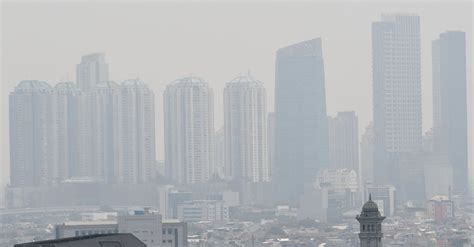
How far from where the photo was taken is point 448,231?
164m

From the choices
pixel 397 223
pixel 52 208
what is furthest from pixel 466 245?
pixel 52 208

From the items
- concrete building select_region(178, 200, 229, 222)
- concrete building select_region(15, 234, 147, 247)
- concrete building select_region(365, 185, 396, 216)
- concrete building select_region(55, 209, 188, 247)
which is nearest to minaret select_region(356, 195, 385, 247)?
concrete building select_region(15, 234, 147, 247)

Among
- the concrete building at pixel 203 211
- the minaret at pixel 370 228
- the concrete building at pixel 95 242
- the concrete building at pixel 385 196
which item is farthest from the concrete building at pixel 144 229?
the concrete building at pixel 385 196

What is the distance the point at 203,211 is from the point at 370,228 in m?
131

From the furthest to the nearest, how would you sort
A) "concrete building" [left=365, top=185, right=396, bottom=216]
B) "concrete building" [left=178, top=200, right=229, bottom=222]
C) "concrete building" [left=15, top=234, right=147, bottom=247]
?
1. "concrete building" [left=365, top=185, right=396, bottom=216]
2. "concrete building" [left=178, top=200, right=229, bottom=222]
3. "concrete building" [left=15, top=234, right=147, bottom=247]

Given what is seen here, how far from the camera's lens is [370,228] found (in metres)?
54.3

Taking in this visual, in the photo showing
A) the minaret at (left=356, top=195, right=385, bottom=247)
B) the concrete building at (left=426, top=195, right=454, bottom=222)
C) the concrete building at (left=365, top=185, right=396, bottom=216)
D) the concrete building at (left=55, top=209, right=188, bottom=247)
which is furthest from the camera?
the concrete building at (left=365, top=185, right=396, bottom=216)

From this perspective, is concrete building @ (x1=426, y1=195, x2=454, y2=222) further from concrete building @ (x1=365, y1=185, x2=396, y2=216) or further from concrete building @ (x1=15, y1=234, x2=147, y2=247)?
concrete building @ (x1=15, y1=234, x2=147, y2=247)

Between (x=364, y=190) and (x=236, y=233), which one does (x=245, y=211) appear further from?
(x=236, y=233)

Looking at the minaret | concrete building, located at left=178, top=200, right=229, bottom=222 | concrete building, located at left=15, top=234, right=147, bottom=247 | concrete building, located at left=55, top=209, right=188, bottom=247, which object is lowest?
concrete building, located at left=178, top=200, right=229, bottom=222

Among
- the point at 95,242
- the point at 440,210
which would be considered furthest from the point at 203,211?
the point at 95,242

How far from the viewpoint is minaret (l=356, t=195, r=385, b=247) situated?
177 ft

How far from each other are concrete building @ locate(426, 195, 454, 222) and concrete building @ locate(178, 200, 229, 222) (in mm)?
17027

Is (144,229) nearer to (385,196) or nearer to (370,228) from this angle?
(370,228)
